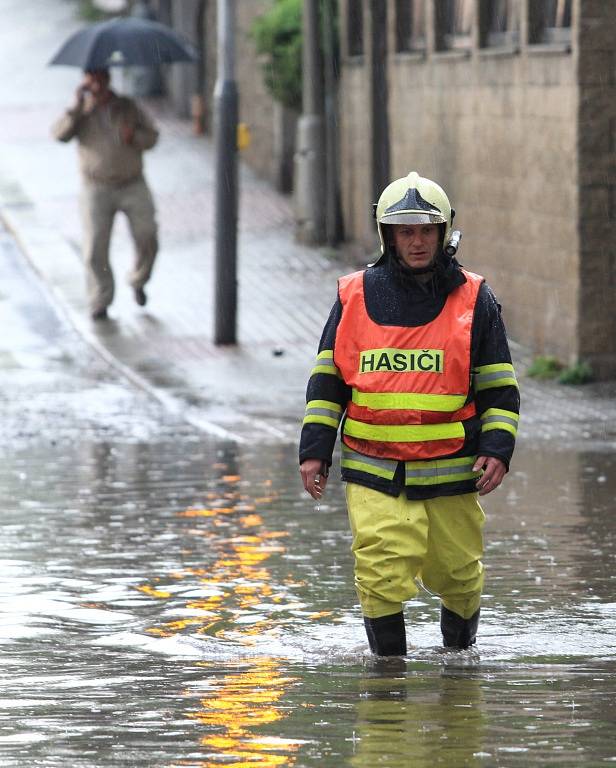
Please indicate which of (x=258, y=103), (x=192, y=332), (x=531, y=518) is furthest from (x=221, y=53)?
(x=258, y=103)

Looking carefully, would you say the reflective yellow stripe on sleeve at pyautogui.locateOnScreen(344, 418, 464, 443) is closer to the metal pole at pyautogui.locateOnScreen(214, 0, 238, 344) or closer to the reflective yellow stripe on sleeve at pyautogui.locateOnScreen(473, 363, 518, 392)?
the reflective yellow stripe on sleeve at pyautogui.locateOnScreen(473, 363, 518, 392)

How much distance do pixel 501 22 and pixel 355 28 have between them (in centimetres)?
488

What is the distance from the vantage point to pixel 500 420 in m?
6.43

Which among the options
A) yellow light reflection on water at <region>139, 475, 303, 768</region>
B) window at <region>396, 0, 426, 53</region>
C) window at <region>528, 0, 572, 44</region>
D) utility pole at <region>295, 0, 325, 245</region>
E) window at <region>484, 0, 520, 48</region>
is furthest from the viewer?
utility pole at <region>295, 0, 325, 245</region>

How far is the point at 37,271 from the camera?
2047cm

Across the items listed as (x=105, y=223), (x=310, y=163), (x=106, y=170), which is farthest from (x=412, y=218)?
(x=310, y=163)

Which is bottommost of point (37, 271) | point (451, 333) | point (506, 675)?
point (37, 271)

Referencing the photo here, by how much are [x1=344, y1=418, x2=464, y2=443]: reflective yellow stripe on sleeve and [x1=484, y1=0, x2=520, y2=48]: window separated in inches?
419

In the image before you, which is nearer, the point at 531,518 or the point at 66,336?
the point at 531,518

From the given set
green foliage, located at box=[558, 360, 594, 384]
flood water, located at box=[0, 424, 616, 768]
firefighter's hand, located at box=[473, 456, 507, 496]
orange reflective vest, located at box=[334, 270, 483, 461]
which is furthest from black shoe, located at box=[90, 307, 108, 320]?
firefighter's hand, located at box=[473, 456, 507, 496]

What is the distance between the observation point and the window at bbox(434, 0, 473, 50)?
18.4 metres

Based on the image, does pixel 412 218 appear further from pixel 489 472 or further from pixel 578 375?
pixel 578 375

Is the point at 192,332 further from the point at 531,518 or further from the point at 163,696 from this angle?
the point at 163,696

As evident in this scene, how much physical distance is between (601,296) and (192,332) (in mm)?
3948
